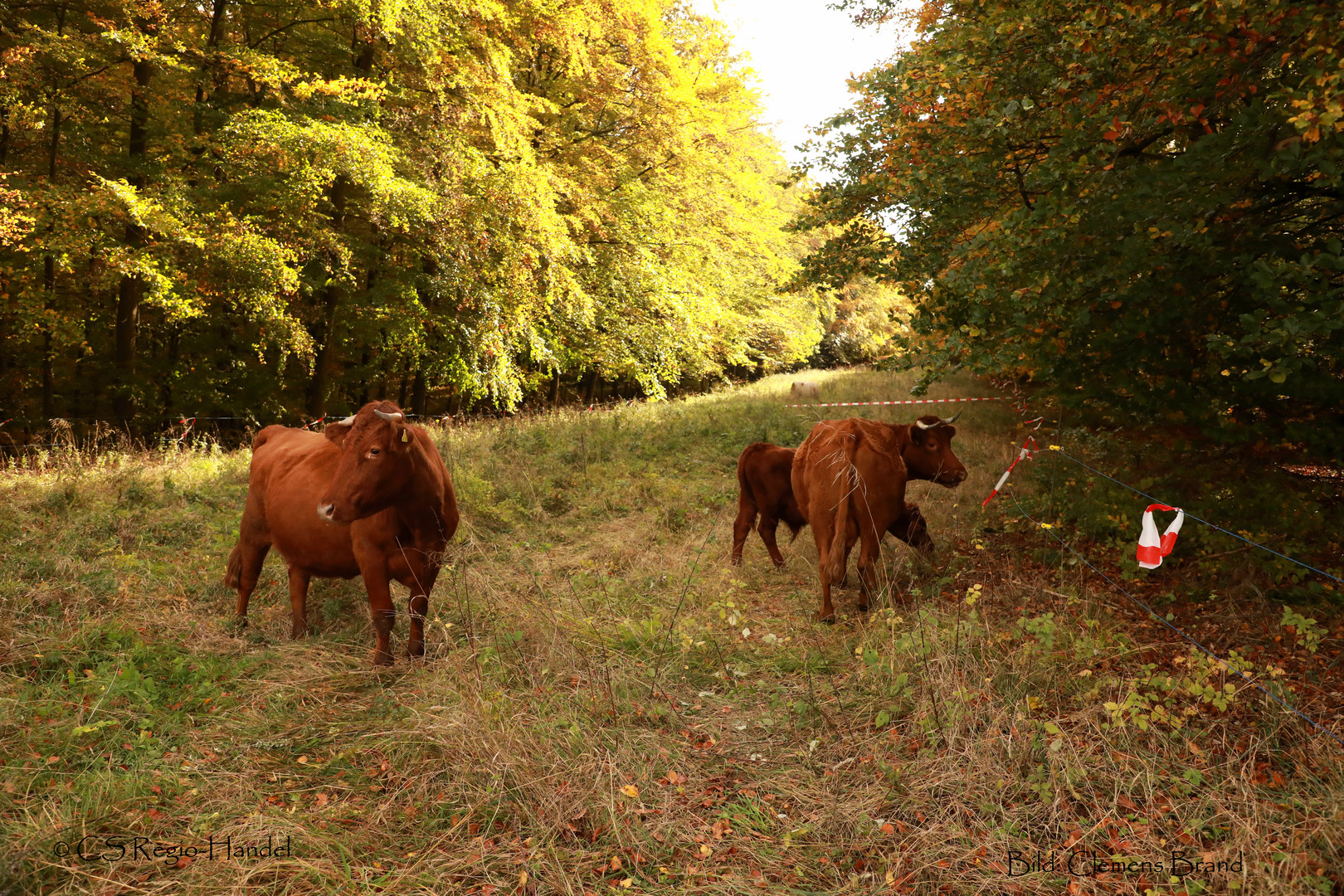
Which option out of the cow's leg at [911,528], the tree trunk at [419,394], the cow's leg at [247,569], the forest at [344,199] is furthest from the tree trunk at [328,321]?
the cow's leg at [911,528]

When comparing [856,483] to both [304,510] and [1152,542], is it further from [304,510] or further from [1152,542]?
[304,510]

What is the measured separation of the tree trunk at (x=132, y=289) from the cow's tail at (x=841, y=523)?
11.6 meters

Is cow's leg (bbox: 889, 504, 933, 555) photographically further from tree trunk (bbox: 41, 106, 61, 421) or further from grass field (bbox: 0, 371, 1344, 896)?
tree trunk (bbox: 41, 106, 61, 421)

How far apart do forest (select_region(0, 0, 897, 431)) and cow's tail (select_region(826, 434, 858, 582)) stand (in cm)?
704

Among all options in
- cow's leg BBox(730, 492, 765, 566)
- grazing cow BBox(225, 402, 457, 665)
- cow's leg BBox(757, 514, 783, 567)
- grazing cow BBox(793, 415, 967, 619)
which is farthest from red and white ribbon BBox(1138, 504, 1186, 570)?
grazing cow BBox(225, 402, 457, 665)

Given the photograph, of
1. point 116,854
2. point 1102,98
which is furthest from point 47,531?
point 1102,98

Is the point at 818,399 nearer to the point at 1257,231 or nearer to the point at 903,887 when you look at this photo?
the point at 1257,231

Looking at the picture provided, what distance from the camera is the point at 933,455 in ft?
22.2

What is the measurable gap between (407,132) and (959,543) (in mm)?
12082

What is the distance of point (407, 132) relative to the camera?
13.6 metres

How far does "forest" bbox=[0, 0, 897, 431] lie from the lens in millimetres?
10695

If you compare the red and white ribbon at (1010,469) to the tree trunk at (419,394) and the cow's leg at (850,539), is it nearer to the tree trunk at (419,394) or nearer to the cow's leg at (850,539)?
the cow's leg at (850,539)

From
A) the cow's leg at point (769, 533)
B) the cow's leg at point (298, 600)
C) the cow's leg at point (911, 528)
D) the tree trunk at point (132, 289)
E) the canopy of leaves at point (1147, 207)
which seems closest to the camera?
the canopy of leaves at point (1147, 207)

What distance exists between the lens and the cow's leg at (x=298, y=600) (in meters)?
5.46
